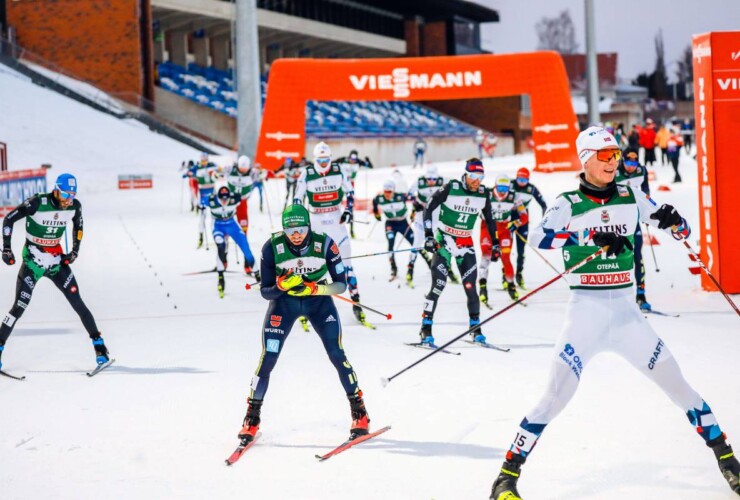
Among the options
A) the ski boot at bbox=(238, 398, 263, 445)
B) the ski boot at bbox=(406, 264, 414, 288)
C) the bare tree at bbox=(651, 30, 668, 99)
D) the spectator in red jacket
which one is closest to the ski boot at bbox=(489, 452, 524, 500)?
the ski boot at bbox=(238, 398, 263, 445)

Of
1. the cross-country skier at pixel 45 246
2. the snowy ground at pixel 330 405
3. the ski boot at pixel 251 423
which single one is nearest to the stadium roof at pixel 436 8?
the snowy ground at pixel 330 405

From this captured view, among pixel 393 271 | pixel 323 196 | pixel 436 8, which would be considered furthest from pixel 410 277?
pixel 436 8

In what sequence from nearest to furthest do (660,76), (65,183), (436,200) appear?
(65,183), (436,200), (660,76)

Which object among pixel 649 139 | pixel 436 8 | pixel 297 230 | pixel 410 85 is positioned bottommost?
pixel 297 230

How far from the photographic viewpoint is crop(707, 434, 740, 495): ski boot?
5.53 meters

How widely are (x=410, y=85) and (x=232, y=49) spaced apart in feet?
67.5

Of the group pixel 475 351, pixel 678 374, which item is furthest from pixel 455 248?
pixel 678 374

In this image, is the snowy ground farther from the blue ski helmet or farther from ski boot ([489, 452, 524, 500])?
the blue ski helmet

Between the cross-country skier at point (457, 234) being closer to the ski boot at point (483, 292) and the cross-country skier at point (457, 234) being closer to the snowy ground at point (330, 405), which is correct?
the snowy ground at point (330, 405)

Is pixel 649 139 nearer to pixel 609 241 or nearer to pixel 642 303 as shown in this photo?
pixel 642 303

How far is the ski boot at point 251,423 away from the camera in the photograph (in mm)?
6946

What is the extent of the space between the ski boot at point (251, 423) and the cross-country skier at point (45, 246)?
3.35 meters

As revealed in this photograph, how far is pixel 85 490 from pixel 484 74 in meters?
25.5

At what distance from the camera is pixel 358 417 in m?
7.19
